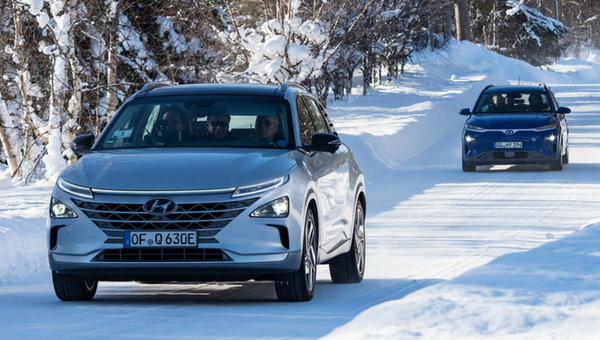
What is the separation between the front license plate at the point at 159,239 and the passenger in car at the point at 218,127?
48.8 inches

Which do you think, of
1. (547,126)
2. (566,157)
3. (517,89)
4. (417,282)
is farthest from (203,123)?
(566,157)

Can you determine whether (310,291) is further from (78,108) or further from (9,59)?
(9,59)

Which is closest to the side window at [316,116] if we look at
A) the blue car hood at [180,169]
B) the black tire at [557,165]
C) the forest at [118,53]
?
the blue car hood at [180,169]

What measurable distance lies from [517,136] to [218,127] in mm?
12680

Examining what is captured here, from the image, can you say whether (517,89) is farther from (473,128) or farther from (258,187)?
(258,187)

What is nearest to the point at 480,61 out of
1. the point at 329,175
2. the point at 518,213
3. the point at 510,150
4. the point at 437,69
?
the point at 437,69

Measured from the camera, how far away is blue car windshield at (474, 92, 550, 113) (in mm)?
21047

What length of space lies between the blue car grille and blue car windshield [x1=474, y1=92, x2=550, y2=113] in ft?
48.6

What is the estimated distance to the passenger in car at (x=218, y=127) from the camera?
8.03 metres

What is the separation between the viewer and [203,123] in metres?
8.13

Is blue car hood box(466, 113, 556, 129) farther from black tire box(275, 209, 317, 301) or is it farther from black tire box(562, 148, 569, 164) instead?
black tire box(275, 209, 317, 301)

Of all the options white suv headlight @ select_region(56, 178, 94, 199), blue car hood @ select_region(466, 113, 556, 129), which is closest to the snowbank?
white suv headlight @ select_region(56, 178, 94, 199)

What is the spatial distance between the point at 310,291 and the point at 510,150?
12.9 metres

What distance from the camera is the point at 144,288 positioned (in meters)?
8.63
